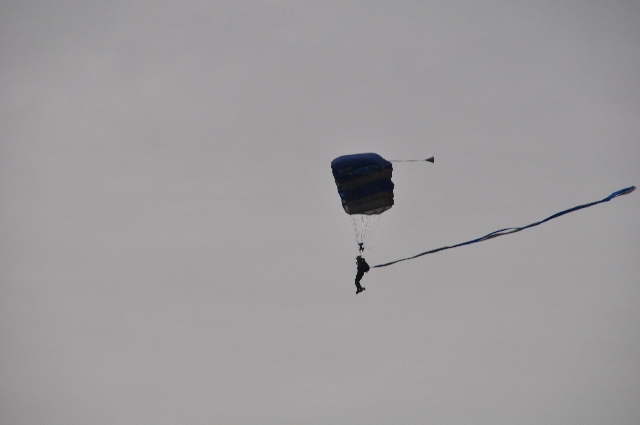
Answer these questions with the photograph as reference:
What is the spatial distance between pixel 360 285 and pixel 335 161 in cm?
516

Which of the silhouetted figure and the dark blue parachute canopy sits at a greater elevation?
the dark blue parachute canopy

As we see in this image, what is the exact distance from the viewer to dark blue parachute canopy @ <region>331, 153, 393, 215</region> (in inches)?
1192

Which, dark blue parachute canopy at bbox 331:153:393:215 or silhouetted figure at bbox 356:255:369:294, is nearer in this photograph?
silhouetted figure at bbox 356:255:369:294

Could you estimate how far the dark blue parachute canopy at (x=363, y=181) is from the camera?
30266 mm

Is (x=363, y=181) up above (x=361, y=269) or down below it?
above

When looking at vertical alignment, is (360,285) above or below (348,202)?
below

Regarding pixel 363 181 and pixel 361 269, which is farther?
pixel 363 181

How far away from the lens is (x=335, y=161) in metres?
30.7

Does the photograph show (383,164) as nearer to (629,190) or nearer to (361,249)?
(361,249)

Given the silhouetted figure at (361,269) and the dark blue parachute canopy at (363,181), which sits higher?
the dark blue parachute canopy at (363,181)

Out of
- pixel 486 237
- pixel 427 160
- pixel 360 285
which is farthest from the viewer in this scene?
pixel 360 285

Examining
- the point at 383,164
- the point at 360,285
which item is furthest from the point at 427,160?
the point at 360,285

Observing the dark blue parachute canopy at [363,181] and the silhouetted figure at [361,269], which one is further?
the dark blue parachute canopy at [363,181]

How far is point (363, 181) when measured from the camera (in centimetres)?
3047
